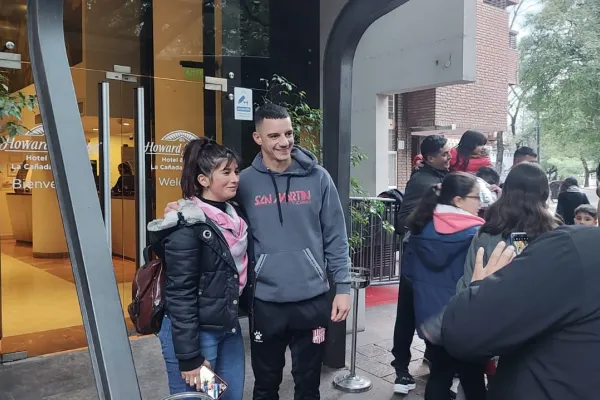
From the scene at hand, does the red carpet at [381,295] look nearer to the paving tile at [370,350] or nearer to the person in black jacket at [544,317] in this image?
the paving tile at [370,350]

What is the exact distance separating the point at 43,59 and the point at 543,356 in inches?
77.2

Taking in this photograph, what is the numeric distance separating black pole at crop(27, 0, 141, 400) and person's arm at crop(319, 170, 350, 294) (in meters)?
1.21

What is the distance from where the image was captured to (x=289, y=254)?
2.63 m

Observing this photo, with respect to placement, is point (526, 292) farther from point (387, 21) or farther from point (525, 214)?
point (387, 21)

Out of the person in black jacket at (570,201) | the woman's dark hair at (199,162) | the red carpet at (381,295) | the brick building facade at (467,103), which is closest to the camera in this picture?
the woman's dark hair at (199,162)

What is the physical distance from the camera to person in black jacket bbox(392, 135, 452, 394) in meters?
3.69

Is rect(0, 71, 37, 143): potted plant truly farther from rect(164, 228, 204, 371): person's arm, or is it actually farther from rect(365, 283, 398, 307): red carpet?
rect(365, 283, 398, 307): red carpet

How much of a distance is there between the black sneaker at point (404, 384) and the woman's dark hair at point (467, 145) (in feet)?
5.42

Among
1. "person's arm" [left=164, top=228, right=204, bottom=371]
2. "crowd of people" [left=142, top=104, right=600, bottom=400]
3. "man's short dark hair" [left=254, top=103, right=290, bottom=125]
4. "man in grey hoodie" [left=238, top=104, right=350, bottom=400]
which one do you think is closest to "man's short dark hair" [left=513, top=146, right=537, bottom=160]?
"crowd of people" [left=142, top=104, right=600, bottom=400]

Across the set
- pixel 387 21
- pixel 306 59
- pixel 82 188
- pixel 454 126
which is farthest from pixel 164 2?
pixel 454 126

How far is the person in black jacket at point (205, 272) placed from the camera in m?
2.21

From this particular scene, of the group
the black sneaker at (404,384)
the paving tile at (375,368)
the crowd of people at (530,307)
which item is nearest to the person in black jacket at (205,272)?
the crowd of people at (530,307)

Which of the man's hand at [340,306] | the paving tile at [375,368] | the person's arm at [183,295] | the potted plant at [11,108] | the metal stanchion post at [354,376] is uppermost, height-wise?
the potted plant at [11,108]

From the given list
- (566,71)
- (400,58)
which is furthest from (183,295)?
(566,71)
